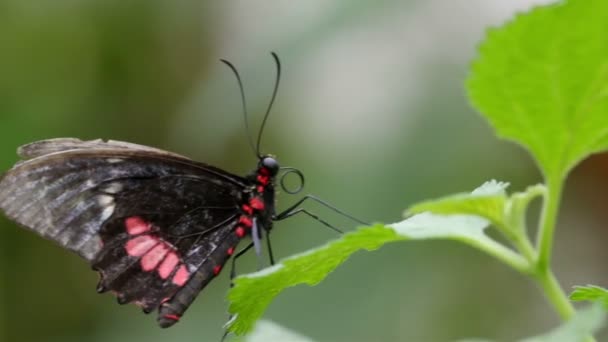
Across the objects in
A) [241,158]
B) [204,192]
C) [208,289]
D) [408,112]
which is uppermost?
[408,112]

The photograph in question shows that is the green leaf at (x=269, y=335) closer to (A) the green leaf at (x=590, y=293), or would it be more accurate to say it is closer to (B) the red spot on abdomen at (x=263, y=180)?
(A) the green leaf at (x=590, y=293)

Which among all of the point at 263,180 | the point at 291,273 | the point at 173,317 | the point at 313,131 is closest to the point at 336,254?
the point at 291,273

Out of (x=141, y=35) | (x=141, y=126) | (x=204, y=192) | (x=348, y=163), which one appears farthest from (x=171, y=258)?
(x=141, y=35)

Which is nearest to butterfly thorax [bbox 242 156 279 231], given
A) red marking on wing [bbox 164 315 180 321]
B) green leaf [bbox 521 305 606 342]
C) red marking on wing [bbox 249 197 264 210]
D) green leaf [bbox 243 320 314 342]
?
red marking on wing [bbox 249 197 264 210]

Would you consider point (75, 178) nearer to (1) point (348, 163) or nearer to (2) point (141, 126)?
(1) point (348, 163)

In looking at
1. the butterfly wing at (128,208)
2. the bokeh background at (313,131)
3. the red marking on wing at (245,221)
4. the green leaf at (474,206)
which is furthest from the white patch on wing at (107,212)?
the green leaf at (474,206)

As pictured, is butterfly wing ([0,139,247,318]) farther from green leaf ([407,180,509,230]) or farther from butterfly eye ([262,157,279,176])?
green leaf ([407,180,509,230])
